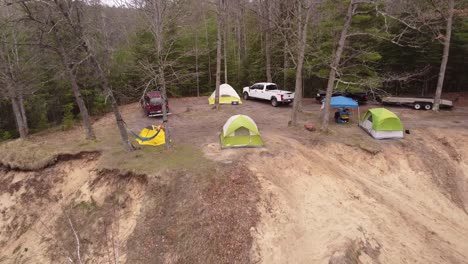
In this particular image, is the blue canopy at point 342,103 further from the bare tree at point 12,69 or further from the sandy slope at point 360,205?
the bare tree at point 12,69

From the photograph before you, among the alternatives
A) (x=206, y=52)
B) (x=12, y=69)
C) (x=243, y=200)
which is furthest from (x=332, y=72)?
(x=12, y=69)

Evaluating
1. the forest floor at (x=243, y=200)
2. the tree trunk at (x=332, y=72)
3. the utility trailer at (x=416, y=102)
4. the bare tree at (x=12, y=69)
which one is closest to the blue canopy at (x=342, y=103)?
the tree trunk at (x=332, y=72)

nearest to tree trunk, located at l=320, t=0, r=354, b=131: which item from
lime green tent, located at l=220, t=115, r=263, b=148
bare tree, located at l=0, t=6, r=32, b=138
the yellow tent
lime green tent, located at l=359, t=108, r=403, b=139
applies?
lime green tent, located at l=359, t=108, r=403, b=139

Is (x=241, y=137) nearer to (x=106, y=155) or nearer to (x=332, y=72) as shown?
(x=332, y=72)

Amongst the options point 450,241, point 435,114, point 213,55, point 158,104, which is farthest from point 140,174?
point 213,55

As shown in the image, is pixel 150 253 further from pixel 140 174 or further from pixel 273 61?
pixel 273 61

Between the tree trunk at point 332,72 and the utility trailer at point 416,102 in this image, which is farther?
the utility trailer at point 416,102

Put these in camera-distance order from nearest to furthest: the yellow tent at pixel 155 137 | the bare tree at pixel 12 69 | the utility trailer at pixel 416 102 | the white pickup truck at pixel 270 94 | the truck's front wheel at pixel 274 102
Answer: the yellow tent at pixel 155 137, the bare tree at pixel 12 69, the utility trailer at pixel 416 102, the white pickup truck at pixel 270 94, the truck's front wheel at pixel 274 102
